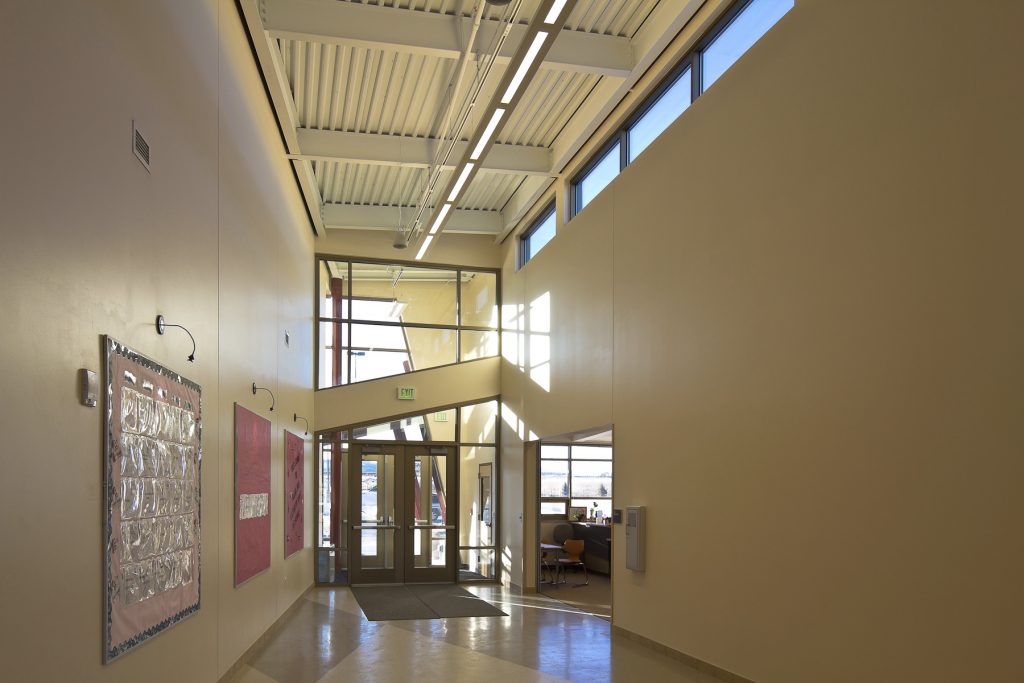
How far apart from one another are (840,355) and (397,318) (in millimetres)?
9535

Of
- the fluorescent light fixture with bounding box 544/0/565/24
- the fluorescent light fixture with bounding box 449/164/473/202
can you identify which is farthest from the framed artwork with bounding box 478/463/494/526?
the fluorescent light fixture with bounding box 544/0/565/24

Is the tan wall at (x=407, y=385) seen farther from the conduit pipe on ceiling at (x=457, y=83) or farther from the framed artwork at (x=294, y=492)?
the conduit pipe on ceiling at (x=457, y=83)

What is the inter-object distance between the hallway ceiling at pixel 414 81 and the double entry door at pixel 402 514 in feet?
13.1

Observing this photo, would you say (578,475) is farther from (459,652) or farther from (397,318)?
(459,652)

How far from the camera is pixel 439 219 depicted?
10648 millimetres

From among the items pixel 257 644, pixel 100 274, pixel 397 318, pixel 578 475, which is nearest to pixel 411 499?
pixel 397 318

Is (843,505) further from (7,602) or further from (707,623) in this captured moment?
(7,602)

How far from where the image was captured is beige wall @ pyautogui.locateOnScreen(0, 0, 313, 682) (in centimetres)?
288

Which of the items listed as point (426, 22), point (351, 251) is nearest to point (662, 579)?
point (426, 22)

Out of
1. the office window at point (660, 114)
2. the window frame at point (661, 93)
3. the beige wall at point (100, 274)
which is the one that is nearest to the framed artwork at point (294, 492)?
the beige wall at point (100, 274)

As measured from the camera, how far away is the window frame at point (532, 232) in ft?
40.0

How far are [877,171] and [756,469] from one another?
7.75 ft

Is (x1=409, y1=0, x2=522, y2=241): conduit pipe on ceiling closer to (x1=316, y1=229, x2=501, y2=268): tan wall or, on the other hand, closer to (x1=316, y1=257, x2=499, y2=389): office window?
(x1=316, y1=229, x2=501, y2=268): tan wall

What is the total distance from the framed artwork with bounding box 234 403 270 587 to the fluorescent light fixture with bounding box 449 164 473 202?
325 centimetres
